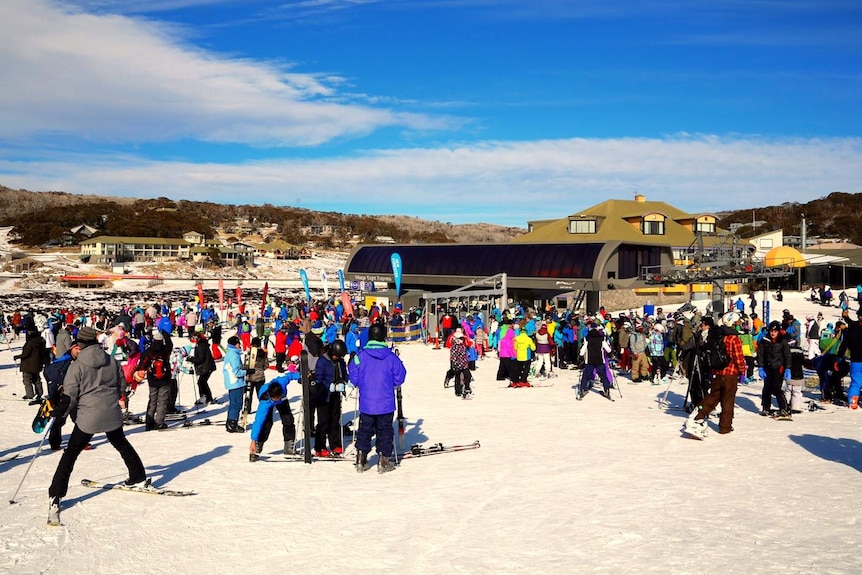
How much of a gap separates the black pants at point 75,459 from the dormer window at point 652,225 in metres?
44.8

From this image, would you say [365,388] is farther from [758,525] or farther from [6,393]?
[6,393]

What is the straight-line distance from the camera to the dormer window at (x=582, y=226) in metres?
47.3

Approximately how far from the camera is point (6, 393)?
13.8 meters

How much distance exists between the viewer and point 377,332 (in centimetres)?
736

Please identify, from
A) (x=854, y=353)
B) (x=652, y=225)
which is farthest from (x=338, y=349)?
(x=652, y=225)

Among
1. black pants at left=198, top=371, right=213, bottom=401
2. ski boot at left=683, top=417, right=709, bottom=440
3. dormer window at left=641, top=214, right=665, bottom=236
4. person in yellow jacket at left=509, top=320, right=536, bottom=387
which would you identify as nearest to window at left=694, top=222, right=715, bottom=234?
dormer window at left=641, top=214, right=665, bottom=236

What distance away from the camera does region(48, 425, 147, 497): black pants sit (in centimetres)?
564

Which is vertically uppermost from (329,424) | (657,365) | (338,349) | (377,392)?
(338,349)

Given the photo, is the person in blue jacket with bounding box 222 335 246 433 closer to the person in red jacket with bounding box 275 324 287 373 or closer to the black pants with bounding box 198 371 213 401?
the black pants with bounding box 198 371 213 401

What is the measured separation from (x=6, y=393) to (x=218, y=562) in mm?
11469

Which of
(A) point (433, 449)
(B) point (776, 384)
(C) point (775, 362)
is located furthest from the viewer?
(B) point (776, 384)

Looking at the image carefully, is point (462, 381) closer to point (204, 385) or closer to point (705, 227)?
point (204, 385)

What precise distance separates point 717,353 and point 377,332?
453 centimetres

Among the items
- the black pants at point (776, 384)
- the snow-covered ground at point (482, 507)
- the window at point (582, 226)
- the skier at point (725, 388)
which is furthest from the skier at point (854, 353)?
the window at point (582, 226)
